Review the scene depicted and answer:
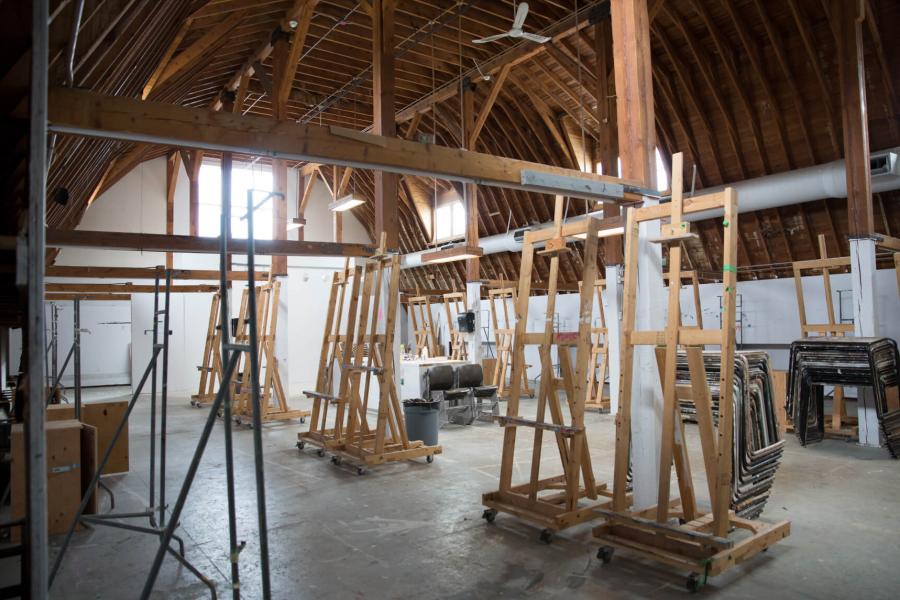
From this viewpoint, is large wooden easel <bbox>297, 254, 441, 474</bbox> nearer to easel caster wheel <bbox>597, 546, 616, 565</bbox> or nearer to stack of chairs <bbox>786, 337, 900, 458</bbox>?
easel caster wheel <bbox>597, 546, 616, 565</bbox>

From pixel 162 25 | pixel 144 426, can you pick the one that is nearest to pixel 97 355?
pixel 144 426

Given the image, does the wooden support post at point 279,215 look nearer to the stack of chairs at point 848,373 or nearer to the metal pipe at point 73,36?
the metal pipe at point 73,36

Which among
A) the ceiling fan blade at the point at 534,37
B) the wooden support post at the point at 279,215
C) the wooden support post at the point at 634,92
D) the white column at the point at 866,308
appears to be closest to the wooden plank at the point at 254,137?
the wooden support post at the point at 634,92

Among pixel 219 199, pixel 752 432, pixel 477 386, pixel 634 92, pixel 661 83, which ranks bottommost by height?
pixel 477 386

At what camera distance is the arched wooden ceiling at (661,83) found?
1056 centimetres

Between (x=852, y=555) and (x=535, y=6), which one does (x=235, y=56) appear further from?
(x=852, y=555)

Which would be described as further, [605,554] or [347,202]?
[347,202]

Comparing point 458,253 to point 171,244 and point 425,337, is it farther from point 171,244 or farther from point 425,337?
point 425,337

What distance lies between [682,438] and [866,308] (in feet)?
18.2

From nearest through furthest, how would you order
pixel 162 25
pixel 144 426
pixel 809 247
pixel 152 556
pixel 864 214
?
pixel 152 556
pixel 162 25
pixel 864 214
pixel 144 426
pixel 809 247

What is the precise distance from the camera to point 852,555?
4387mm

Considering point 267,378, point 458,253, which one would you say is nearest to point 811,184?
point 458,253

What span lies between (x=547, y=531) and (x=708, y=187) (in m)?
11.1

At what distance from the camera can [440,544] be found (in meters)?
4.75
